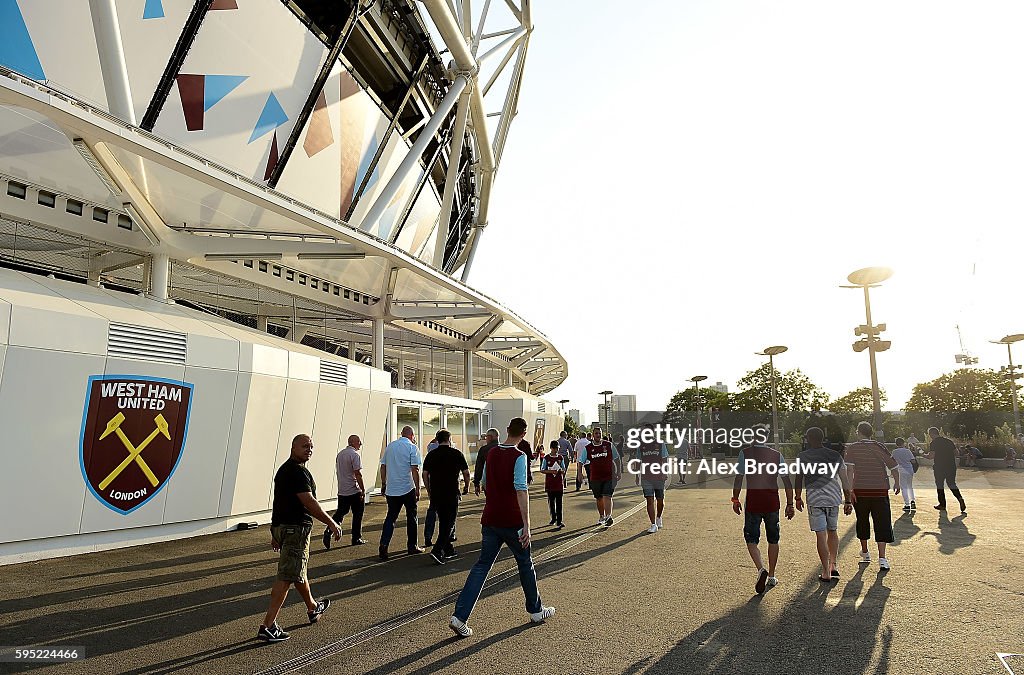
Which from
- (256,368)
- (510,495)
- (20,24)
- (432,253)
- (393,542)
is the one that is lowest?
(393,542)

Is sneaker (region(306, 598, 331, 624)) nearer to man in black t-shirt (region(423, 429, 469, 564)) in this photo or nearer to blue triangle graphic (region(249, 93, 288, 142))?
man in black t-shirt (region(423, 429, 469, 564))

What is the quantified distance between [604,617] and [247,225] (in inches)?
450

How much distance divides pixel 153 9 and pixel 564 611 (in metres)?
14.9

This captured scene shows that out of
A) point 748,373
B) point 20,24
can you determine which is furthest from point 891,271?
point 748,373

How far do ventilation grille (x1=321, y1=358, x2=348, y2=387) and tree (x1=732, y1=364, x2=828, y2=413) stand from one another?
57.2 m

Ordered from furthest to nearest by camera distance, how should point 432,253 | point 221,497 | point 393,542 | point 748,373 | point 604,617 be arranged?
point 748,373 → point 432,253 → point 221,497 → point 393,542 → point 604,617

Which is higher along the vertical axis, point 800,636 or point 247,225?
point 247,225

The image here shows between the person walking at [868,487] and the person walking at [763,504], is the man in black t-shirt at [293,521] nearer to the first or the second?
the person walking at [763,504]

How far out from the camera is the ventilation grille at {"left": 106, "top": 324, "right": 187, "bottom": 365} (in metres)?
10.4

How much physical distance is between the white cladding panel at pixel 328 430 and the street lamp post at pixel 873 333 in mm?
19869

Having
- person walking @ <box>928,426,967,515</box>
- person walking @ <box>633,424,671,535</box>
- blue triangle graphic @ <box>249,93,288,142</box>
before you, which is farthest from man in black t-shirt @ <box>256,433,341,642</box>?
blue triangle graphic @ <box>249,93,288,142</box>

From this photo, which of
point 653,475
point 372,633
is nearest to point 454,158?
point 653,475

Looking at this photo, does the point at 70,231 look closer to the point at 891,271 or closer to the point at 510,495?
the point at 510,495

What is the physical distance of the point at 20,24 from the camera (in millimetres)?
12227
